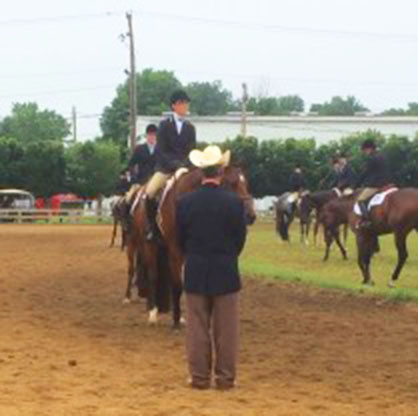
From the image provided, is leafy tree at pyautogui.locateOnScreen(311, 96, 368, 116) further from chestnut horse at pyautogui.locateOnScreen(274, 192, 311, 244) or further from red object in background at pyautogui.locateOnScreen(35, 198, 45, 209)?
chestnut horse at pyautogui.locateOnScreen(274, 192, 311, 244)

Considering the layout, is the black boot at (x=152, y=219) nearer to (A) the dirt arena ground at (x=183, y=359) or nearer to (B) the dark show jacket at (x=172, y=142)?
(B) the dark show jacket at (x=172, y=142)

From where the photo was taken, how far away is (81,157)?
67.5 meters

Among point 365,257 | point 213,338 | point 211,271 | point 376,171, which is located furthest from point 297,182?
point 211,271

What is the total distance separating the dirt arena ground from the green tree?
121094mm

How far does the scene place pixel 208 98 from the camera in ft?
498

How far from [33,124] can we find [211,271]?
13327 centimetres

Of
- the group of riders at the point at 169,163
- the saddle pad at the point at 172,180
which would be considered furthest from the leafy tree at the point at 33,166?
the saddle pad at the point at 172,180

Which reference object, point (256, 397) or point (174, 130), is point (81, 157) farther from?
point (256, 397)

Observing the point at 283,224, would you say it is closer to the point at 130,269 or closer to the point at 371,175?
the point at 371,175

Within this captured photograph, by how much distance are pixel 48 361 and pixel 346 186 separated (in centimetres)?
1783

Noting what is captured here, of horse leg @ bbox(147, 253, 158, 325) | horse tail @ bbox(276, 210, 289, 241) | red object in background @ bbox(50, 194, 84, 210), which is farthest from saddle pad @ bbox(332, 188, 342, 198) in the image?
red object in background @ bbox(50, 194, 84, 210)

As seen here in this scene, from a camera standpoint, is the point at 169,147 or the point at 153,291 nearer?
the point at 169,147

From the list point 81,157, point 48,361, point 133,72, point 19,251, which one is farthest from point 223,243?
point 81,157

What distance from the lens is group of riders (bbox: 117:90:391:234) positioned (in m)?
13.2
